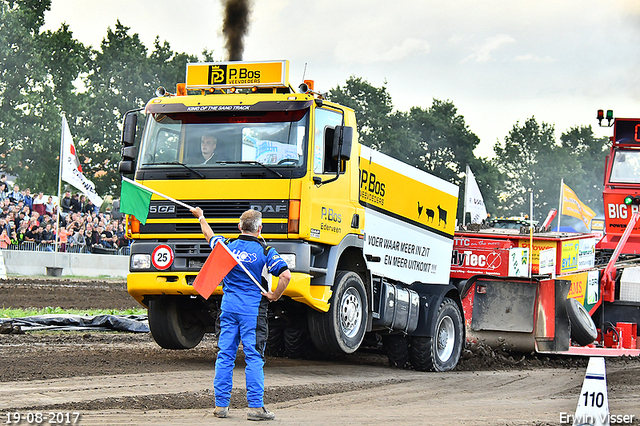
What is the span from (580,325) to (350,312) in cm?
454

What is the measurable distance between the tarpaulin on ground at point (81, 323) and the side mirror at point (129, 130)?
4693 mm

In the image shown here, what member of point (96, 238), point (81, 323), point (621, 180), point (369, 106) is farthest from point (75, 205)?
point (369, 106)

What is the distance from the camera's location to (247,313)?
24.0 ft

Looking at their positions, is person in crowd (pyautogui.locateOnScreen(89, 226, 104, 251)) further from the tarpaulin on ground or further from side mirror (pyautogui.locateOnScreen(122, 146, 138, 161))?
side mirror (pyautogui.locateOnScreen(122, 146, 138, 161))

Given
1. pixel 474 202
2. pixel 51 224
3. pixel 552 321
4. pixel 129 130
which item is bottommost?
pixel 552 321

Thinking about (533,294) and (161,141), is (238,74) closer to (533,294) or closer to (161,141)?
(161,141)

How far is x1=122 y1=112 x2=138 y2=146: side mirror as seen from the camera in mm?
10102

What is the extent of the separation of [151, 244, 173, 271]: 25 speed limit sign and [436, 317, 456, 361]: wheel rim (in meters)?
4.17

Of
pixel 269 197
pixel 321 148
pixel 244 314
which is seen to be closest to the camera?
pixel 244 314

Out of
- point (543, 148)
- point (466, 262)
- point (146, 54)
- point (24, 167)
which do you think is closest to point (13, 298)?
point (466, 262)

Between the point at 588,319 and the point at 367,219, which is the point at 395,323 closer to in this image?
the point at 367,219

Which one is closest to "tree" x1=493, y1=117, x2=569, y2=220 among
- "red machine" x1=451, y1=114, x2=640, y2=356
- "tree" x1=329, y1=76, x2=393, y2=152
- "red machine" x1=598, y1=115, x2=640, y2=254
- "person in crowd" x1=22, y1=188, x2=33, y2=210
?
"tree" x1=329, y1=76, x2=393, y2=152

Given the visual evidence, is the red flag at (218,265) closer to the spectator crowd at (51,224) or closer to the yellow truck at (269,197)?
the yellow truck at (269,197)

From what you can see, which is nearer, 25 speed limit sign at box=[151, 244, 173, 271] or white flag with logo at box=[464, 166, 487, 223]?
25 speed limit sign at box=[151, 244, 173, 271]
